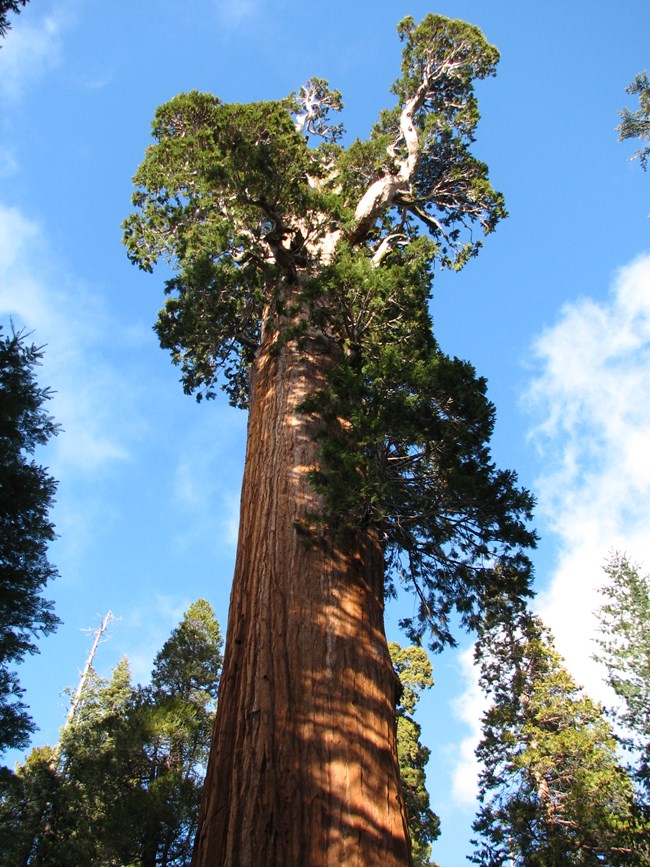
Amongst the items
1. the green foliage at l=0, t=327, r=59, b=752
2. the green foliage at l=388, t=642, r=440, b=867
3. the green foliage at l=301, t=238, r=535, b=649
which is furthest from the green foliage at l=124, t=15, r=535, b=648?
the green foliage at l=388, t=642, r=440, b=867

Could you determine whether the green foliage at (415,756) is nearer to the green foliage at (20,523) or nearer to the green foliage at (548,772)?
the green foliage at (548,772)

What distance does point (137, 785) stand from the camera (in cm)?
1234

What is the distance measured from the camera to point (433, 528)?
19.3 feet

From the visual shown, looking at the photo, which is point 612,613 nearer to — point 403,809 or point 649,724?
point 649,724

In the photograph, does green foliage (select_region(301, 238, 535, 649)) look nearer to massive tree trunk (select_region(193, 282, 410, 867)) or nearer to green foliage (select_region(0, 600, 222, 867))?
massive tree trunk (select_region(193, 282, 410, 867))

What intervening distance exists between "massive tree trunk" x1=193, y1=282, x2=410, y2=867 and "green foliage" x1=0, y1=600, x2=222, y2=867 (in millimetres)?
8186

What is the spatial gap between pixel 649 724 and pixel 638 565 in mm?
5083

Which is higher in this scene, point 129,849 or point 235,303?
point 235,303

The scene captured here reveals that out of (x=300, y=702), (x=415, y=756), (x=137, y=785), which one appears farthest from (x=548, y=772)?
(x=300, y=702)

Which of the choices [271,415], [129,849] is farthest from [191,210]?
[129,849]

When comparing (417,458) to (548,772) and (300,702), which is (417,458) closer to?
(300,702)

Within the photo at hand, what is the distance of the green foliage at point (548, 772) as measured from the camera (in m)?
13.2

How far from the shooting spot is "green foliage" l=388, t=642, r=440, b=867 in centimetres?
1745

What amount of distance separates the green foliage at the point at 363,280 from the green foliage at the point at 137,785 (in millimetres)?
7403
